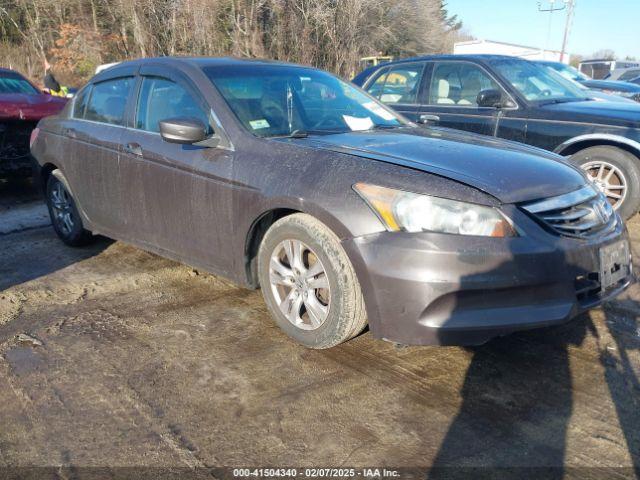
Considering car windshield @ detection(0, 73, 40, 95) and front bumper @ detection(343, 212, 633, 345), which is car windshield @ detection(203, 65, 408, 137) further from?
car windshield @ detection(0, 73, 40, 95)

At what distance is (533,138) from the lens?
5828 mm

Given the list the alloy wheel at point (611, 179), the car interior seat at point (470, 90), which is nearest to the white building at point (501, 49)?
the car interior seat at point (470, 90)

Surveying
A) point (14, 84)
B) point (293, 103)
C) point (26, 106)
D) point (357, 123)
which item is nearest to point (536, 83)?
point (357, 123)

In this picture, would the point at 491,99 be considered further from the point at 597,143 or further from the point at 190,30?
the point at 190,30

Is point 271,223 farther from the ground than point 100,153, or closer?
closer

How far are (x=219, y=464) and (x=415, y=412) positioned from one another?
2.95ft

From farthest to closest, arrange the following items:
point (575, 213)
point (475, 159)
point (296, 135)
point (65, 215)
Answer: point (65, 215) < point (296, 135) < point (475, 159) < point (575, 213)

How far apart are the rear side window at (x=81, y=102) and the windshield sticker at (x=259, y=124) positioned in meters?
2.05

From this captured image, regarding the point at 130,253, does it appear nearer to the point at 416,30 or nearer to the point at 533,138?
the point at 533,138

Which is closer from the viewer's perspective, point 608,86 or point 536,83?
point 536,83

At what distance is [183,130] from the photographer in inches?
133

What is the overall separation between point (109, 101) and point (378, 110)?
2.12 m

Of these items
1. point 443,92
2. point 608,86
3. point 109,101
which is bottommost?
point 109,101

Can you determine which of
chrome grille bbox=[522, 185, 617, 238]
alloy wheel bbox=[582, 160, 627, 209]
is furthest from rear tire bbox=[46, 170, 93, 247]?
alloy wheel bbox=[582, 160, 627, 209]
